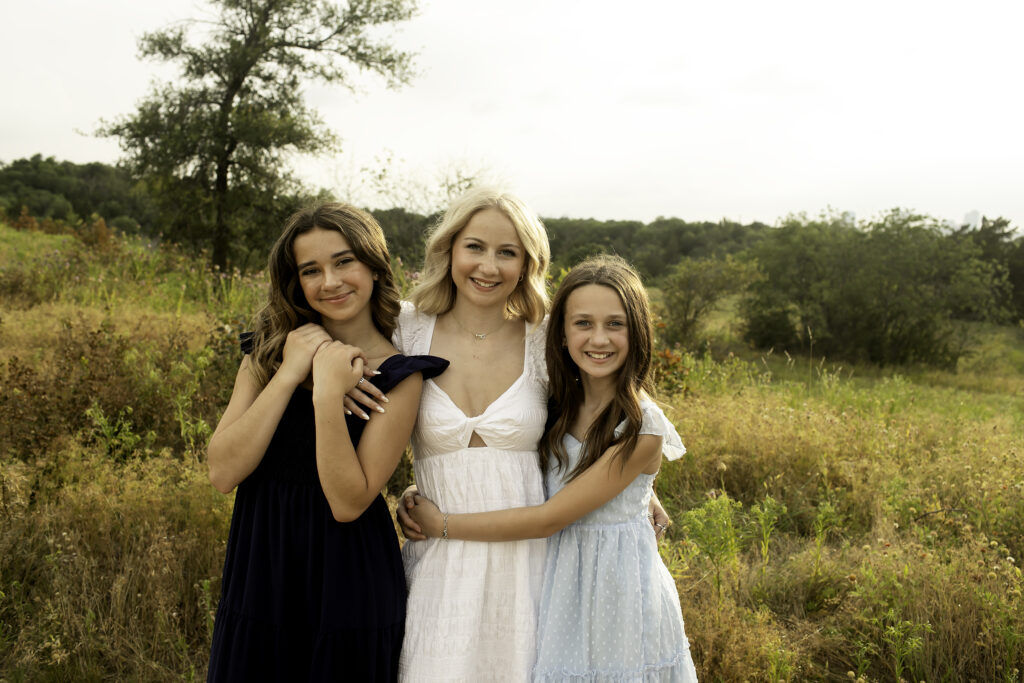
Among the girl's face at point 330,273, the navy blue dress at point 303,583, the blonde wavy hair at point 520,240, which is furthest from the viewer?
the blonde wavy hair at point 520,240

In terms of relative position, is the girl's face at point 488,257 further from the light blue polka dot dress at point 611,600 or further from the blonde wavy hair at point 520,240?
the light blue polka dot dress at point 611,600

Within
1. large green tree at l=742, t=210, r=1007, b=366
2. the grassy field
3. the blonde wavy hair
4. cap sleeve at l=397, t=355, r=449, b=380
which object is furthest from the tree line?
cap sleeve at l=397, t=355, r=449, b=380

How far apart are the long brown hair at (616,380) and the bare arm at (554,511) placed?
0.12 ft

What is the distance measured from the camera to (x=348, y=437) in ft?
5.75

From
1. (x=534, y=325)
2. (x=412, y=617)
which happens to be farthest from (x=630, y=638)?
(x=534, y=325)

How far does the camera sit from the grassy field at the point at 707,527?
2.62m

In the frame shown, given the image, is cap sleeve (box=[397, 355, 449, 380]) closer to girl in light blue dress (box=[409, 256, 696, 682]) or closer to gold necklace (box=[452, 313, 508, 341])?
gold necklace (box=[452, 313, 508, 341])

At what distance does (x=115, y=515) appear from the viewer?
3.15 metres

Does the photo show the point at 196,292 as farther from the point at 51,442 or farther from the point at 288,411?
the point at 288,411

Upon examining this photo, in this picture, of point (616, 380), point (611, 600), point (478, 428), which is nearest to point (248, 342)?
point (478, 428)

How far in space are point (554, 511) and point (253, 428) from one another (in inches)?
32.0

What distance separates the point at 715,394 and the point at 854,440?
152cm

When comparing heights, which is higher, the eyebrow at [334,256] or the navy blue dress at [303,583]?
the eyebrow at [334,256]

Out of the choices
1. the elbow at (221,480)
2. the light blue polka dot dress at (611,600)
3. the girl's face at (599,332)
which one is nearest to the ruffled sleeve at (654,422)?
the light blue polka dot dress at (611,600)
